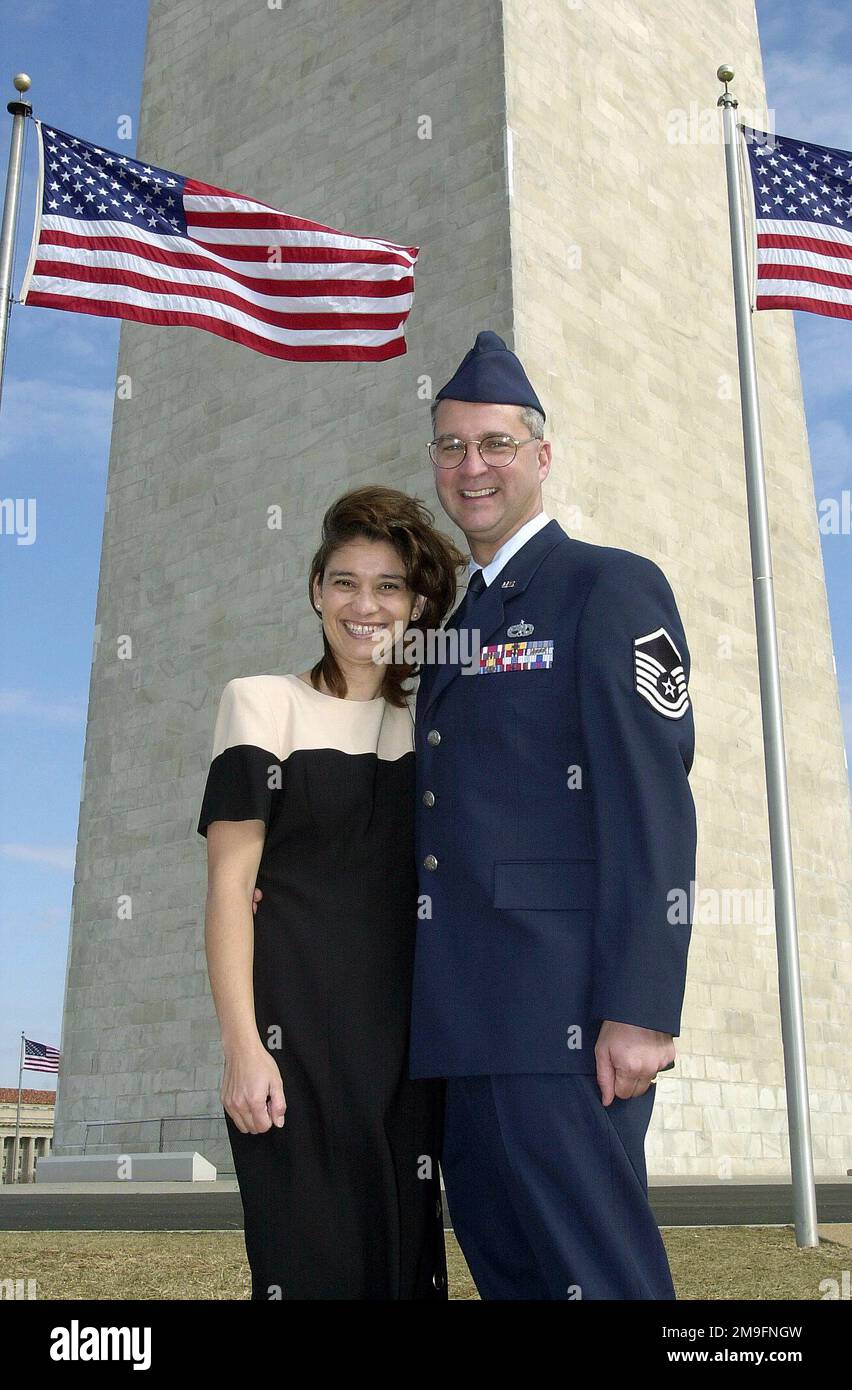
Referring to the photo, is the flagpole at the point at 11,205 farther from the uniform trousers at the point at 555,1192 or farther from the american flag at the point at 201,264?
the uniform trousers at the point at 555,1192

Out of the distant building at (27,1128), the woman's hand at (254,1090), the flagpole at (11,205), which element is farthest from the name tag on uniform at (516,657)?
the distant building at (27,1128)

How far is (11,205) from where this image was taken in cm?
877

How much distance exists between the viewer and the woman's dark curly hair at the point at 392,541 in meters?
3.86

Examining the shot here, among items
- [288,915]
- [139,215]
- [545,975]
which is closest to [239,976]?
[288,915]

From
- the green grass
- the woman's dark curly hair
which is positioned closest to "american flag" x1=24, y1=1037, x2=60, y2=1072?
the green grass

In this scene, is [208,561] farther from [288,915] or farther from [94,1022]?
[288,915]

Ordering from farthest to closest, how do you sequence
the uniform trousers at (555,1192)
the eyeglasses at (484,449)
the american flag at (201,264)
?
the american flag at (201,264) → the eyeglasses at (484,449) → the uniform trousers at (555,1192)

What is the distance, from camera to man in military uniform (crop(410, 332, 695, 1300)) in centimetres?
309

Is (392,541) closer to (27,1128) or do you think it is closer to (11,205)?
(11,205)

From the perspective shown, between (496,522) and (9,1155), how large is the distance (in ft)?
201

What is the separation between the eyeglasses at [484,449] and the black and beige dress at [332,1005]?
29.4 inches

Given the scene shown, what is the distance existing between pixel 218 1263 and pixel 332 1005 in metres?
4.32

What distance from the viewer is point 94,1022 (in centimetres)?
1805

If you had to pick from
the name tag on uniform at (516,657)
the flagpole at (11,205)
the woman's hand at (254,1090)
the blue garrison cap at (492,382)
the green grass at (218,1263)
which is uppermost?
the flagpole at (11,205)
